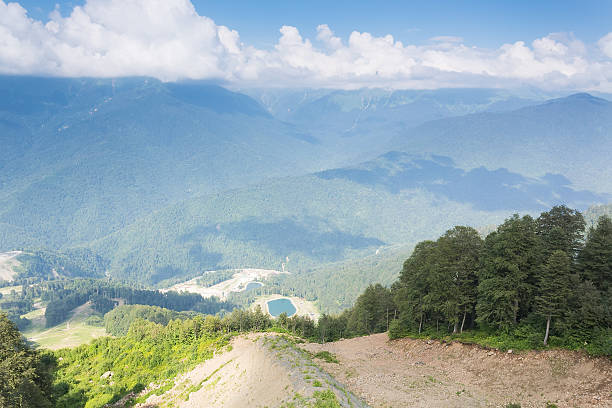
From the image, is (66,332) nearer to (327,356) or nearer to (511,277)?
(327,356)

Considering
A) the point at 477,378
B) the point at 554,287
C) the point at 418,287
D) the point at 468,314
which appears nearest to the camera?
the point at 477,378

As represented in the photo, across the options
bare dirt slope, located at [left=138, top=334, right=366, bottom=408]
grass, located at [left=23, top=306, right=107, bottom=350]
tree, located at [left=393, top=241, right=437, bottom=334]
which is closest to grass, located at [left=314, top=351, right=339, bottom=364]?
bare dirt slope, located at [left=138, top=334, right=366, bottom=408]

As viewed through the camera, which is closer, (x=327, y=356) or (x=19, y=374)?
(x=19, y=374)

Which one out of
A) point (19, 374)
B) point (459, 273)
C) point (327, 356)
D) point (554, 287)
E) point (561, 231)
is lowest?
point (327, 356)

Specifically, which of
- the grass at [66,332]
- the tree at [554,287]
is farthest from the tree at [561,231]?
the grass at [66,332]

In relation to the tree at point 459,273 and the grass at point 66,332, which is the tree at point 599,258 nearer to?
the tree at point 459,273

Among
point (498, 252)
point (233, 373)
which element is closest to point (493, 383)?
point (498, 252)

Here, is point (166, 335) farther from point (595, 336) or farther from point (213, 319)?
point (595, 336)

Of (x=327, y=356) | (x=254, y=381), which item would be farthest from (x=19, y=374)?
(x=327, y=356)

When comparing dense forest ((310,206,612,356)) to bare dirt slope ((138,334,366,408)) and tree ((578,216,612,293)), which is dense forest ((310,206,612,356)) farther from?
bare dirt slope ((138,334,366,408))
